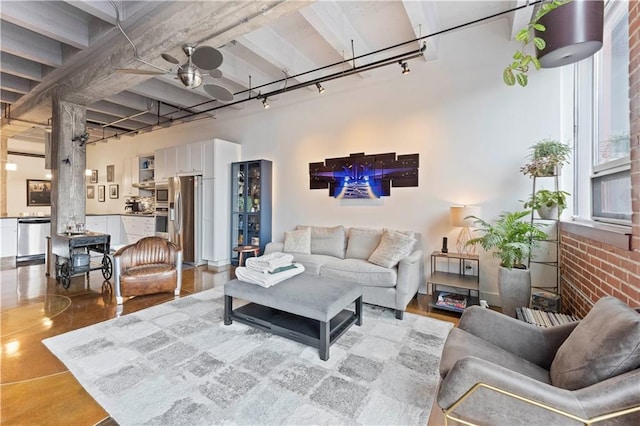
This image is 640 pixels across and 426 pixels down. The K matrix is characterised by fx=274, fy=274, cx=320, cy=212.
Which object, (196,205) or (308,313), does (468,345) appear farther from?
(196,205)

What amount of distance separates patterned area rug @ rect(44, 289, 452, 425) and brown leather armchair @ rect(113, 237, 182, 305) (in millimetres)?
632

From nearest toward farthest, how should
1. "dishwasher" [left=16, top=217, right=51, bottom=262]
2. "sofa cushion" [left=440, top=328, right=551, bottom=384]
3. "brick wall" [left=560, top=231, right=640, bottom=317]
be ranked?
"sofa cushion" [left=440, top=328, right=551, bottom=384] → "brick wall" [left=560, top=231, right=640, bottom=317] → "dishwasher" [left=16, top=217, right=51, bottom=262]

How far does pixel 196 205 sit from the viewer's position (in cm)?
586

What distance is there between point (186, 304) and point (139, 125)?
620 cm

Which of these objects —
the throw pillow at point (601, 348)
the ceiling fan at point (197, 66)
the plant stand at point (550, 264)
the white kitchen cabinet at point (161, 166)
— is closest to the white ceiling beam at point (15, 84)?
the white kitchen cabinet at point (161, 166)

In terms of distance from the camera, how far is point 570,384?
1255 millimetres

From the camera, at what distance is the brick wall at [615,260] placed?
1592mm

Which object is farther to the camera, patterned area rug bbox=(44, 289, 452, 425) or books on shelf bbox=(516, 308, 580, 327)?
books on shelf bbox=(516, 308, 580, 327)

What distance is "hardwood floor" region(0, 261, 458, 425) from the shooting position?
1765 millimetres

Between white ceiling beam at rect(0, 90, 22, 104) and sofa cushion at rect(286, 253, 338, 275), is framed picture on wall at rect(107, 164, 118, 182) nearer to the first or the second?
white ceiling beam at rect(0, 90, 22, 104)

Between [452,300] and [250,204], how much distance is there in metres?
4.00

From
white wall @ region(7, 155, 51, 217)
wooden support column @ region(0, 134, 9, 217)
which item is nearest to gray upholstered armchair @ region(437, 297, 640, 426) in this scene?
wooden support column @ region(0, 134, 9, 217)

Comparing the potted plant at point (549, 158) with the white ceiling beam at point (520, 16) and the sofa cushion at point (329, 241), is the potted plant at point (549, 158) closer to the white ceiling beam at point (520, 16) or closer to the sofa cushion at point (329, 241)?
the white ceiling beam at point (520, 16)

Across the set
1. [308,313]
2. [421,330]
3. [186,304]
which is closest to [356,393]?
[308,313]
